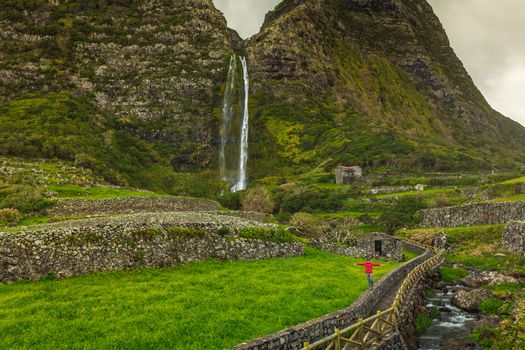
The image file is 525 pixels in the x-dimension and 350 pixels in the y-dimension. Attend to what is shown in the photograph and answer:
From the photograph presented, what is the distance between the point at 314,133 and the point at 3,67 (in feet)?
363

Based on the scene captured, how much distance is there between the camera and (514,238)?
160 feet

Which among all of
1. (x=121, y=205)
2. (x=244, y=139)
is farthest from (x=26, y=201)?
(x=244, y=139)

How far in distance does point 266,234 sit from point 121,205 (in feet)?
82.8

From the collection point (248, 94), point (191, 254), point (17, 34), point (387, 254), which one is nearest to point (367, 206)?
point (387, 254)

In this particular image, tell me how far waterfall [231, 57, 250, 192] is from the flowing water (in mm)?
97453

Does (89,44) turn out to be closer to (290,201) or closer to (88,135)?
(88,135)

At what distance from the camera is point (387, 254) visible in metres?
53.4

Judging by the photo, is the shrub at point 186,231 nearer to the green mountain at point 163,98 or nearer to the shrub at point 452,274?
the shrub at point 452,274

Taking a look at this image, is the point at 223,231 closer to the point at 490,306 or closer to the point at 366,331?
the point at 366,331

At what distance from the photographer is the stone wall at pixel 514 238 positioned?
155 feet

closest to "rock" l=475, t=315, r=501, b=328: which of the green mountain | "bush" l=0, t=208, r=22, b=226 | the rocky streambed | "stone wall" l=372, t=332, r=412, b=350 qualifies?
the rocky streambed

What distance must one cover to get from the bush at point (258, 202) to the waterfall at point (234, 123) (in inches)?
1146

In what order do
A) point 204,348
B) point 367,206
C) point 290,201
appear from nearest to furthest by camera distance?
point 204,348 → point 367,206 → point 290,201

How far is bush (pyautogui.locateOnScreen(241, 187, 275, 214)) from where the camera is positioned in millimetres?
96438
